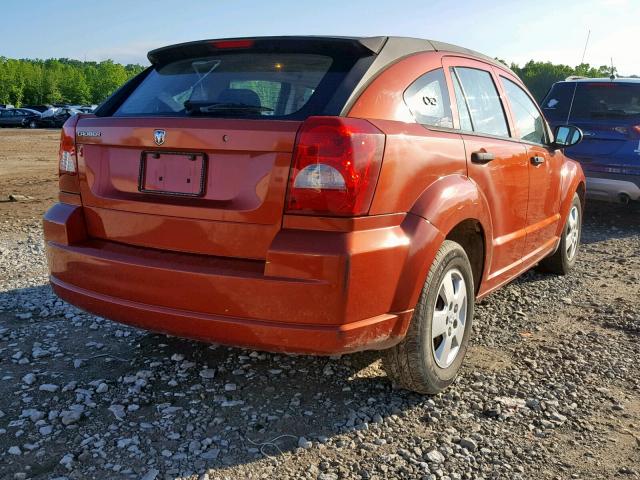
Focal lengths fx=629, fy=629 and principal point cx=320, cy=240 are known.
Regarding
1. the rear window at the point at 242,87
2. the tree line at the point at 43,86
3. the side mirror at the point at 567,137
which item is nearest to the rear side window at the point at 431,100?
the rear window at the point at 242,87

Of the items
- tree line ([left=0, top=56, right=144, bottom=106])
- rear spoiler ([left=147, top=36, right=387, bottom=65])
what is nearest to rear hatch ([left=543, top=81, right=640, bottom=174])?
rear spoiler ([left=147, top=36, right=387, bottom=65])

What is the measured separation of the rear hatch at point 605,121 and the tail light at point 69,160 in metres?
6.42

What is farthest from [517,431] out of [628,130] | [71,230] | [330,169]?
[628,130]

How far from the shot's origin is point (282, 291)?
8.45ft

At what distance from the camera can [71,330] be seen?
4.14m

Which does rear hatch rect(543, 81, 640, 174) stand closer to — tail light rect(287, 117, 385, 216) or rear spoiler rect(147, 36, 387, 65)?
rear spoiler rect(147, 36, 387, 65)

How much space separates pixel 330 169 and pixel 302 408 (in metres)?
1.28

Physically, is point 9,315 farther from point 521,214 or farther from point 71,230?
point 521,214

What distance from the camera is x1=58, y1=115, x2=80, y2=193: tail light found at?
321 centimetres

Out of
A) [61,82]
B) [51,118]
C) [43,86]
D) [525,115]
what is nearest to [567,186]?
[525,115]

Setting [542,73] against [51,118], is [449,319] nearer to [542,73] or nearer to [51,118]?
[51,118]

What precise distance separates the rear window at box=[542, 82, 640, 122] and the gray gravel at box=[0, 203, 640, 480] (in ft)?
13.7

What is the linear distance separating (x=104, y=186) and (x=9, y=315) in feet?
6.17

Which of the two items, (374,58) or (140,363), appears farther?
(140,363)
